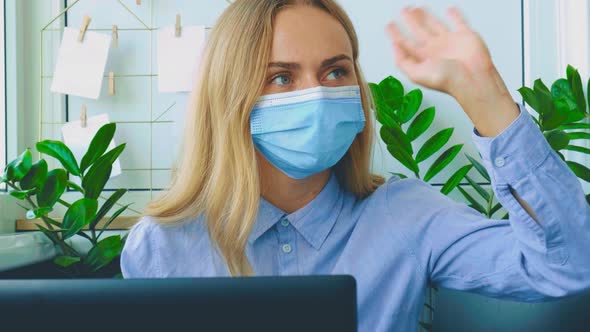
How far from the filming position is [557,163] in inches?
27.6

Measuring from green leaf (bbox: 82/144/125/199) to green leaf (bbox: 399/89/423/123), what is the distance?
72 centimetres

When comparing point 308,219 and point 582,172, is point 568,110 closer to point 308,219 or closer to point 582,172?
point 582,172

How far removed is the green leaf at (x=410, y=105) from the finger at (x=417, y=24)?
99 cm

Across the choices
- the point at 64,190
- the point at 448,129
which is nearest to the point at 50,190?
the point at 64,190

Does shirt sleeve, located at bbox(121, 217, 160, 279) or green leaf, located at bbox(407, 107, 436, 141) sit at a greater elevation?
green leaf, located at bbox(407, 107, 436, 141)

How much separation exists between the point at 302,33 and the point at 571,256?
0.46 meters

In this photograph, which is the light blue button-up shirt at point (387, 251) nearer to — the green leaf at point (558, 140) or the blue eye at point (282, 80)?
the blue eye at point (282, 80)

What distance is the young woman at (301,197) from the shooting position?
91cm

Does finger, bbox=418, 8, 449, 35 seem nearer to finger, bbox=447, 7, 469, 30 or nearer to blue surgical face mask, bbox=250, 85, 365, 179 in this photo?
finger, bbox=447, 7, 469, 30

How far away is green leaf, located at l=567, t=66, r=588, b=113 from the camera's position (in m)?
1.60

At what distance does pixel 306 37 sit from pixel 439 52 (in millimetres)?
270

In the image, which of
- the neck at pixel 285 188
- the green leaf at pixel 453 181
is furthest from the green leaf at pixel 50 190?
the green leaf at pixel 453 181

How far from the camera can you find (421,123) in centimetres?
172

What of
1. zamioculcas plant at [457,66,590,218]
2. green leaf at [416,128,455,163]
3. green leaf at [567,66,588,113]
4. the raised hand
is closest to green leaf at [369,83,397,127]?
green leaf at [416,128,455,163]
